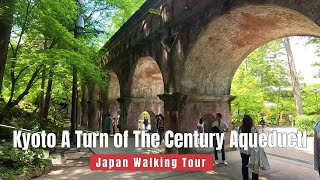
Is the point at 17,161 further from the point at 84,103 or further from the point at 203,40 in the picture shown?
the point at 84,103

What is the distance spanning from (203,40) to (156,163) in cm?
421

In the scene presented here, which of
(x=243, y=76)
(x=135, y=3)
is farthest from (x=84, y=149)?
(x=243, y=76)

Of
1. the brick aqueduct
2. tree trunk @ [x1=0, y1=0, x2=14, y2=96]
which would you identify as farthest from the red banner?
tree trunk @ [x1=0, y1=0, x2=14, y2=96]

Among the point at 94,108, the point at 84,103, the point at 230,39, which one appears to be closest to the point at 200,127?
the point at 230,39

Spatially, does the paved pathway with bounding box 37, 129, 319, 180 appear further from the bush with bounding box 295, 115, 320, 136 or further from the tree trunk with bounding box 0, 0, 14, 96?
the bush with bounding box 295, 115, 320, 136

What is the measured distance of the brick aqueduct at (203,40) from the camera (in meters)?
6.04

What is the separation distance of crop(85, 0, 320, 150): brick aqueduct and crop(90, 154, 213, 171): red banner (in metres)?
1.08

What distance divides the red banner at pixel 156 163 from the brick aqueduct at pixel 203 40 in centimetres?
108

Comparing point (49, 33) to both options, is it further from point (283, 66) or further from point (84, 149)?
point (283, 66)

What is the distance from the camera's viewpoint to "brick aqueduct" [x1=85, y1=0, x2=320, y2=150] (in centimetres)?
604

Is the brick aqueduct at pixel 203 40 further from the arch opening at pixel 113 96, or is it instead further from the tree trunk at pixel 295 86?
the tree trunk at pixel 295 86

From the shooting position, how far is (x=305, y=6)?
15.8ft

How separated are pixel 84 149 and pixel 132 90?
435 cm

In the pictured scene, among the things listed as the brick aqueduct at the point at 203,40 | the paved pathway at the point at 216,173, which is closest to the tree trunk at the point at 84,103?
the brick aqueduct at the point at 203,40
